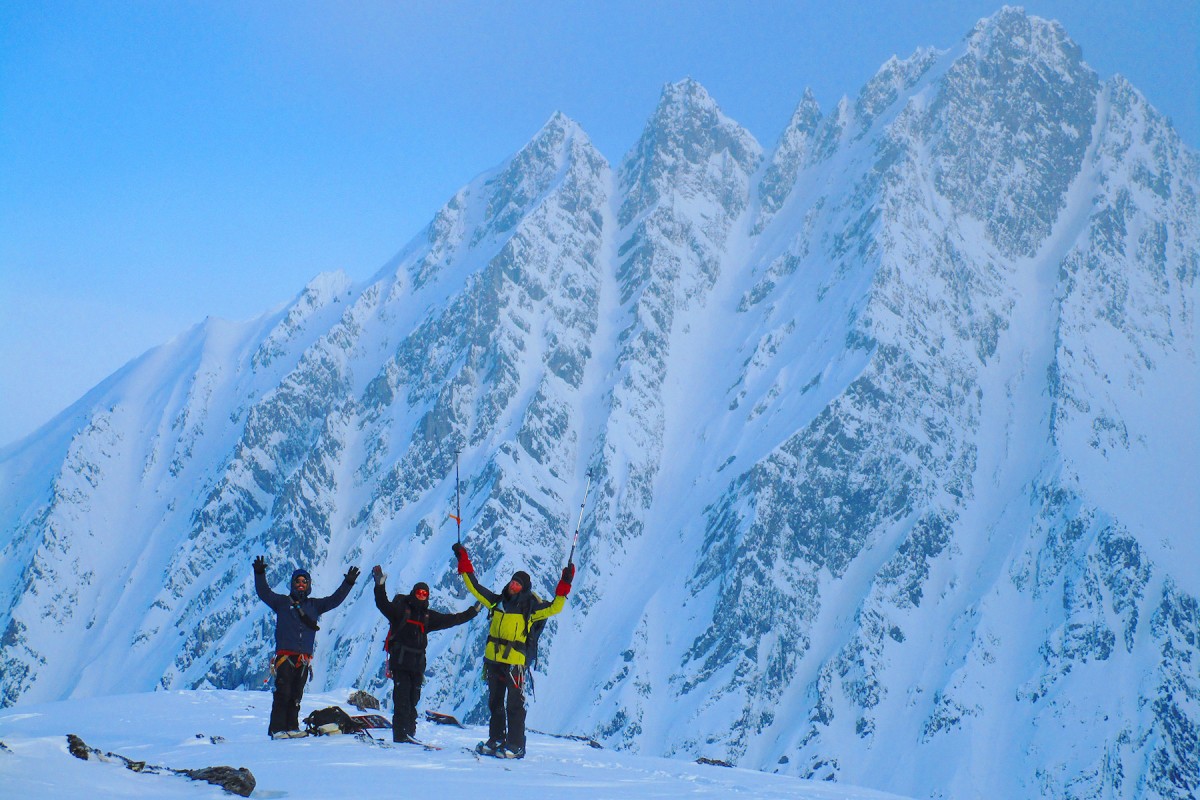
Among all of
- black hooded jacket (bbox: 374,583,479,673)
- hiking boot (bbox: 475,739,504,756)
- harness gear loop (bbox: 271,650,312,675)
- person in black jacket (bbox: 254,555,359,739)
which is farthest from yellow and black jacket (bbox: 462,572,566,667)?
harness gear loop (bbox: 271,650,312,675)

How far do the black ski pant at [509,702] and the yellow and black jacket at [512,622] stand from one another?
0.43ft

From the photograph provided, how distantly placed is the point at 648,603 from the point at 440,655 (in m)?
39.4

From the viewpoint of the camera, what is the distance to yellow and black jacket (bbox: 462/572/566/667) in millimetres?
13977

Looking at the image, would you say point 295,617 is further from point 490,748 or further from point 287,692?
point 490,748

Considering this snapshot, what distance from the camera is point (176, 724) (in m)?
16.9

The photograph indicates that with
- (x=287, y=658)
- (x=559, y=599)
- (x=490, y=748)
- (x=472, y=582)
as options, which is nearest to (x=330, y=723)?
(x=287, y=658)

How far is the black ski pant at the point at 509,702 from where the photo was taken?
45.9ft

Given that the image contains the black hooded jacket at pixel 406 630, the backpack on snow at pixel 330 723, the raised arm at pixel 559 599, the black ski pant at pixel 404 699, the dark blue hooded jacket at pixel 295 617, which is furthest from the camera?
the dark blue hooded jacket at pixel 295 617

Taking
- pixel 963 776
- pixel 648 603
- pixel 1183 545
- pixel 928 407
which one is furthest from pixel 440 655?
pixel 1183 545

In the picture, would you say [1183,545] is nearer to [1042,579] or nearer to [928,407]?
[1042,579]

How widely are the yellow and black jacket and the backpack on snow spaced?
2727 mm

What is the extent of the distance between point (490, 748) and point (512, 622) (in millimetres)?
1826

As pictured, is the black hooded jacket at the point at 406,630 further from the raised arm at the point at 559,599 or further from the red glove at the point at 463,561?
the raised arm at the point at 559,599

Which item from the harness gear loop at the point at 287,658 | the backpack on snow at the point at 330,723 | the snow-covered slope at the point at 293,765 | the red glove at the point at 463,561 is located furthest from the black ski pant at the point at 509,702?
the harness gear loop at the point at 287,658
